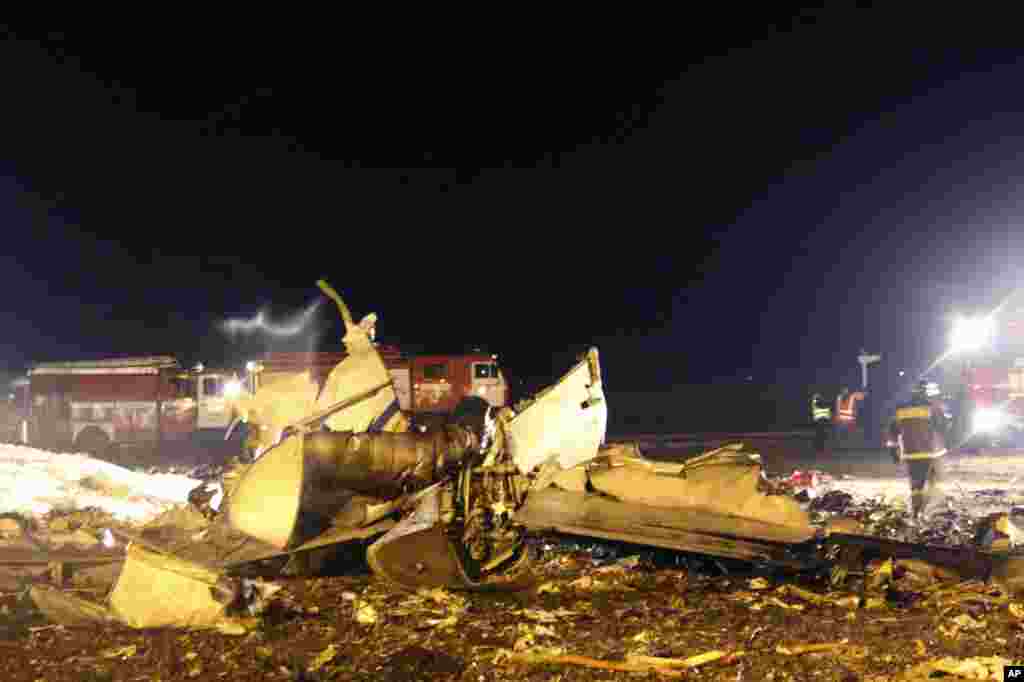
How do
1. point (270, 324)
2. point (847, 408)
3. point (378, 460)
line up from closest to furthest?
1. point (378, 460)
2. point (847, 408)
3. point (270, 324)

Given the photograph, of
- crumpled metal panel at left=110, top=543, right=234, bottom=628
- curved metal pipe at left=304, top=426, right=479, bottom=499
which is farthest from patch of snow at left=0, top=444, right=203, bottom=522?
crumpled metal panel at left=110, top=543, right=234, bottom=628

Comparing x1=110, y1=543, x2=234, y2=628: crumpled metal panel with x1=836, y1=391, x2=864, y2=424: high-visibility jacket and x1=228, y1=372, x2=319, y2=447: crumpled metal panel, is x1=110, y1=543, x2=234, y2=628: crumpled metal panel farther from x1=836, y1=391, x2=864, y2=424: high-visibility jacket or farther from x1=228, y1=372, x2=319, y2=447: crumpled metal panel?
x1=836, y1=391, x2=864, y2=424: high-visibility jacket

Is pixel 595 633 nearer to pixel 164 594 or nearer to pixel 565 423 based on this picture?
pixel 164 594

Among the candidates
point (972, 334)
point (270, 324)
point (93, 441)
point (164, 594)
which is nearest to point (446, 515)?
point (164, 594)

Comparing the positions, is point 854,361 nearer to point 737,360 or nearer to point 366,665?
point 737,360

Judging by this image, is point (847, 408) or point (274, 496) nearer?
point (274, 496)

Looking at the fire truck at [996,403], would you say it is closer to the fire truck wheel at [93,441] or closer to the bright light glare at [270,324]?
the fire truck wheel at [93,441]

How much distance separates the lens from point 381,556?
5.86 meters

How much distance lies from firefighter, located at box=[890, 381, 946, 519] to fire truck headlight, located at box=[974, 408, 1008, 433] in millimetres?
6747

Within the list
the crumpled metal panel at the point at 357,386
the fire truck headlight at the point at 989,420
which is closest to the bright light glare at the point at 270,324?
the fire truck headlight at the point at 989,420

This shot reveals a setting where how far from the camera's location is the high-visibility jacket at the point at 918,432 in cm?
895

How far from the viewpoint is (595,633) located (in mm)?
4859

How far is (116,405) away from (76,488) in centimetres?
1125

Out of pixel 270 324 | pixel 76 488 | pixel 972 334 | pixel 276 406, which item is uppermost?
pixel 270 324
